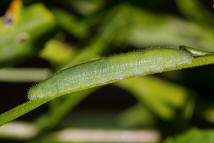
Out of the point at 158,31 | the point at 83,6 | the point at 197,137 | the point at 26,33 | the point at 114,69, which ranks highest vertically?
the point at 83,6

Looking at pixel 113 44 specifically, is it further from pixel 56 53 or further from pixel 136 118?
pixel 136 118

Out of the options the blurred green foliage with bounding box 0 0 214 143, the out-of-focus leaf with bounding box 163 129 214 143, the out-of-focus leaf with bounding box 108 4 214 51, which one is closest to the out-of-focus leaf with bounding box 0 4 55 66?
the blurred green foliage with bounding box 0 0 214 143

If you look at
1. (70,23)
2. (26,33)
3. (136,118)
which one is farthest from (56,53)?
(136,118)

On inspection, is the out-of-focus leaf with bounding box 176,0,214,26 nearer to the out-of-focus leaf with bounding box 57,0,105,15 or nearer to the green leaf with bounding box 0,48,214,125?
the out-of-focus leaf with bounding box 57,0,105,15

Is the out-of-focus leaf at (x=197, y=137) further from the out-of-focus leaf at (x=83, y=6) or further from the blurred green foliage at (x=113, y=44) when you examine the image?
the out-of-focus leaf at (x=83, y=6)

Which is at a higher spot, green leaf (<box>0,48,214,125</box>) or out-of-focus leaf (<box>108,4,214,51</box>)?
out-of-focus leaf (<box>108,4,214,51</box>)
